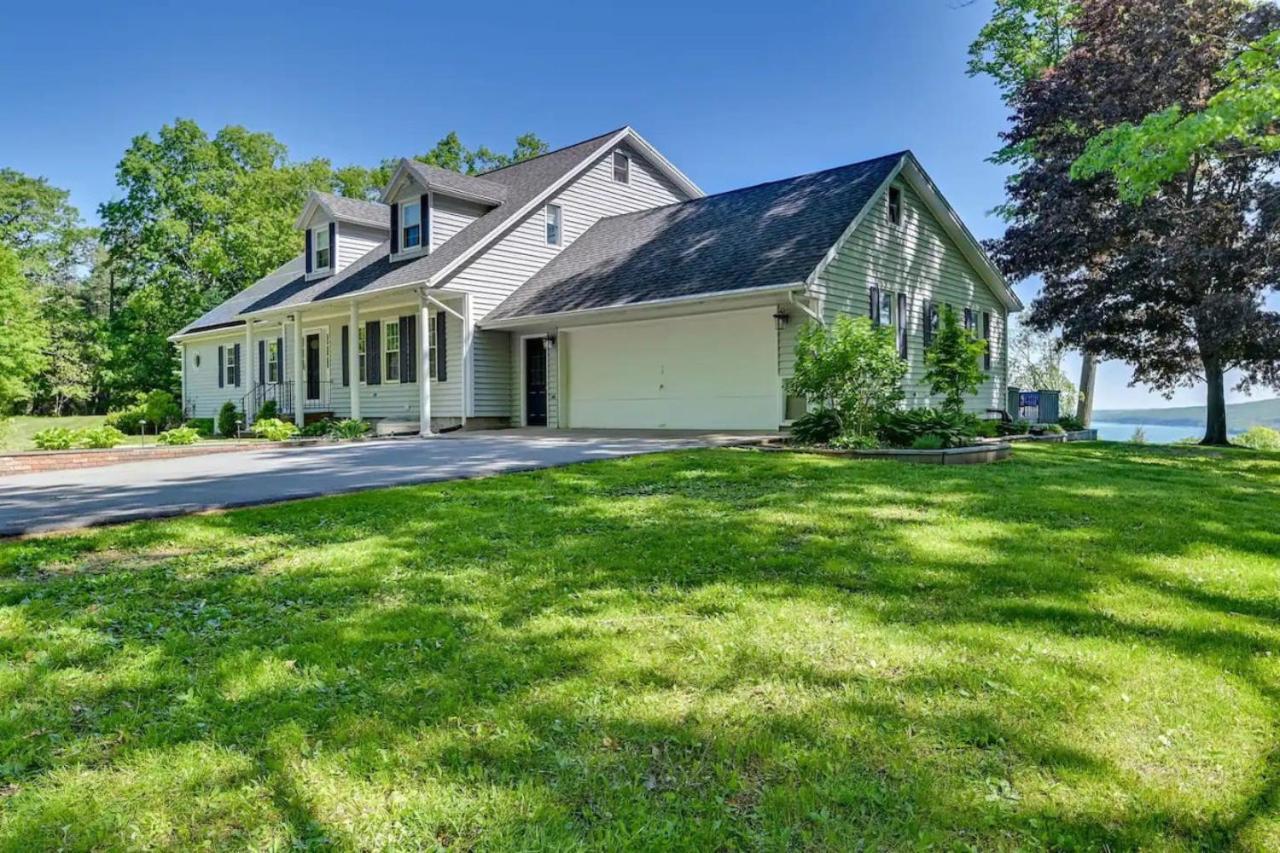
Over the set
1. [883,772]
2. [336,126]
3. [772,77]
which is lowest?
[883,772]

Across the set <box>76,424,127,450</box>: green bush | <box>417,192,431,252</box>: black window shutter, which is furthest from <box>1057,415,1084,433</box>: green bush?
<box>76,424,127,450</box>: green bush

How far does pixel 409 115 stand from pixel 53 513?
102 ft

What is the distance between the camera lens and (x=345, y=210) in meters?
20.0

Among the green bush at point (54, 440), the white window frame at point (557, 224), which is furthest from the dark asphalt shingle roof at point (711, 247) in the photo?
the green bush at point (54, 440)

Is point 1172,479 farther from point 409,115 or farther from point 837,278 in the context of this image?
point 409,115

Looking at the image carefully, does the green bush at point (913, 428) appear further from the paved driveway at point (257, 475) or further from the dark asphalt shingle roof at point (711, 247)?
the dark asphalt shingle roof at point (711, 247)

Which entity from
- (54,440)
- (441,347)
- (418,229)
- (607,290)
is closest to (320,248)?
(418,229)

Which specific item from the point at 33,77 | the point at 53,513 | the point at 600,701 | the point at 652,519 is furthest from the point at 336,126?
the point at 600,701

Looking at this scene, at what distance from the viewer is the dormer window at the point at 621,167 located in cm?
1927

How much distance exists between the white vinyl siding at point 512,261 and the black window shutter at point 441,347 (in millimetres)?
737

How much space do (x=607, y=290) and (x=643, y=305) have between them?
5.28 feet

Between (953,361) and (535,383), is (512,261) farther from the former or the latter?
(953,361)

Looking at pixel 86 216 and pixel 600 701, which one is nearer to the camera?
pixel 600 701

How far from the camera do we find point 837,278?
44.2ft
